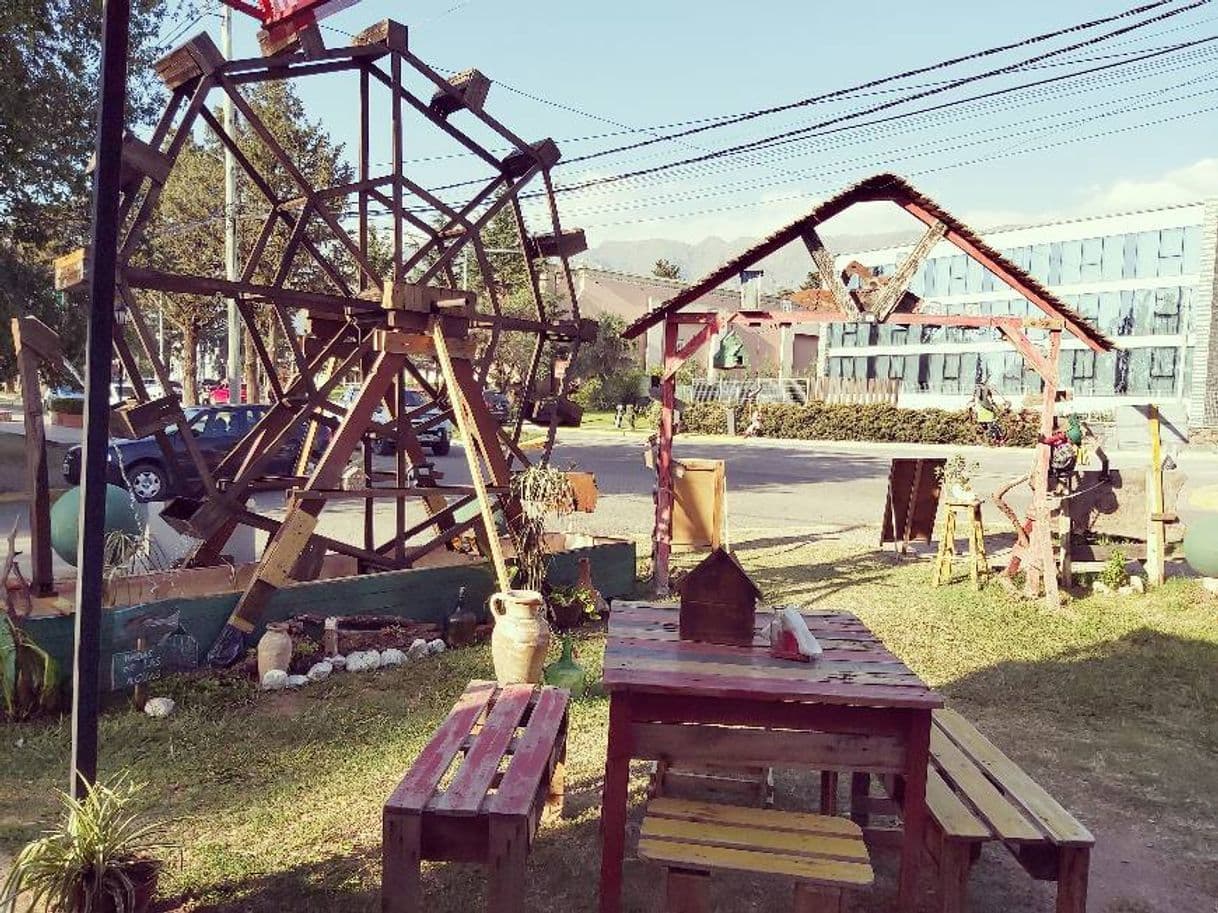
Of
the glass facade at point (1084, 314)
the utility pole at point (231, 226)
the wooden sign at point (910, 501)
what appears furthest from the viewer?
the glass facade at point (1084, 314)

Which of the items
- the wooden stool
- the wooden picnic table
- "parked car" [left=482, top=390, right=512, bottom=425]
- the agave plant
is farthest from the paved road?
the wooden picnic table

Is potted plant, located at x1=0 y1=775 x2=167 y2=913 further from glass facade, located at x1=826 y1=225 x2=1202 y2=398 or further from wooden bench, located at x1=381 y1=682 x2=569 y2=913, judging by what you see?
glass facade, located at x1=826 y1=225 x2=1202 y2=398

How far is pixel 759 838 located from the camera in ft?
11.3

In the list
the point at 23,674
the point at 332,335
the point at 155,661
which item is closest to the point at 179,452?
the point at 332,335

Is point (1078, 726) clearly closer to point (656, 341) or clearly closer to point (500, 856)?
point (500, 856)

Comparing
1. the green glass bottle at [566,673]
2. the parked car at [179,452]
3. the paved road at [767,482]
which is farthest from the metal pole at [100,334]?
the parked car at [179,452]

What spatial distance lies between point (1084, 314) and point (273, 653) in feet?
120

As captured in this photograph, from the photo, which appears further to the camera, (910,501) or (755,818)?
(910,501)

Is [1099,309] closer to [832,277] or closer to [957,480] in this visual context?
[957,480]

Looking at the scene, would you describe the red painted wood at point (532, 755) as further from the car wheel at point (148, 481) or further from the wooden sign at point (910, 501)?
the car wheel at point (148, 481)

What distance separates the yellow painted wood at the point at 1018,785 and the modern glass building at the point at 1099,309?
34.8 meters

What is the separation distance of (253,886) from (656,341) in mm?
60821

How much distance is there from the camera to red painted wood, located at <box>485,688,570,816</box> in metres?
3.31

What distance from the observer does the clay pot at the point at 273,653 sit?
21.8 feet
